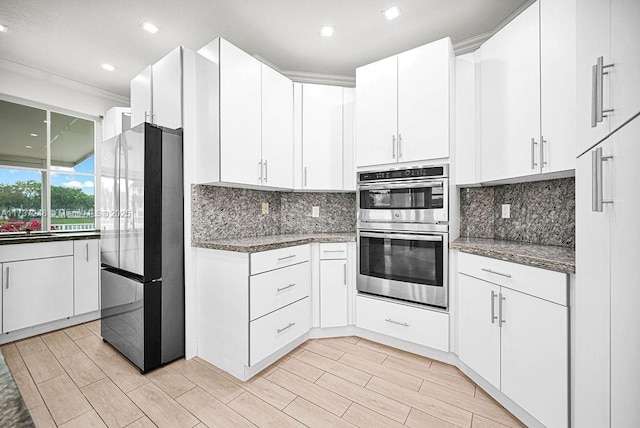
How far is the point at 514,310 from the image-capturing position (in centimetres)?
163

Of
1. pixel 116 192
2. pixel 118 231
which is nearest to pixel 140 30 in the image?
pixel 116 192

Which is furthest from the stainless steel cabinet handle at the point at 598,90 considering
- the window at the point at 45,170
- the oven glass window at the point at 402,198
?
the window at the point at 45,170

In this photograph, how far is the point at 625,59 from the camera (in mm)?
960

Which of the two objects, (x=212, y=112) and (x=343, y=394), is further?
(x=212, y=112)

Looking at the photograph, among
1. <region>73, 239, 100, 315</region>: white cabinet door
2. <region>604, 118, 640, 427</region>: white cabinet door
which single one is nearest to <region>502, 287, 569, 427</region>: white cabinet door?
<region>604, 118, 640, 427</region>: white cabinet door

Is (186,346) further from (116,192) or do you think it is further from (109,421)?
(116,192)

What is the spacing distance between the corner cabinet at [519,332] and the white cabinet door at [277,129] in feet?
5.47

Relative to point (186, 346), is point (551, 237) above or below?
above

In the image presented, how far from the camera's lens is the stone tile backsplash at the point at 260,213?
2.42 metres

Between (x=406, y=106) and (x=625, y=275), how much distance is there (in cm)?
182

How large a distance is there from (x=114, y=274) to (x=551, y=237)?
3369mm

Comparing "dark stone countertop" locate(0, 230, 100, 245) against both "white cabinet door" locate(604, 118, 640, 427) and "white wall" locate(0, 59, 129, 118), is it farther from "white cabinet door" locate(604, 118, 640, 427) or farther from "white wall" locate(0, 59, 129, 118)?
"white cabinet door" locate(604, 118, 640, 427)

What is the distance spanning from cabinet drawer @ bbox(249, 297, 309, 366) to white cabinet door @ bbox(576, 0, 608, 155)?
2.06 metres

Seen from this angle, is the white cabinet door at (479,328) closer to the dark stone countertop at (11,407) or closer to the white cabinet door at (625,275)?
the white cabinet door at (625,275)
